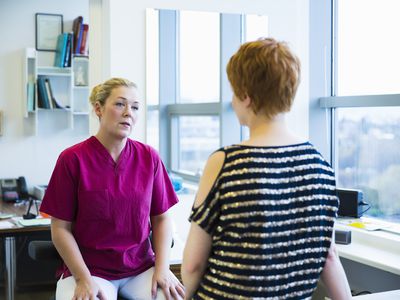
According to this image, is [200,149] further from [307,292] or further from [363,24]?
[307,292]

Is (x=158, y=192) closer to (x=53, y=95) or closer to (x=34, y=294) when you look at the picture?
(x=34, y=294)

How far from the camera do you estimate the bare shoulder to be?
135cm

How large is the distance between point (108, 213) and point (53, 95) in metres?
3.65

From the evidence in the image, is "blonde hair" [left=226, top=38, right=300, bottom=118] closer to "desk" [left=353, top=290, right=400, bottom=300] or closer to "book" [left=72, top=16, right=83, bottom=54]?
"desk" [left=353, top=290, right=400, bottom=300]

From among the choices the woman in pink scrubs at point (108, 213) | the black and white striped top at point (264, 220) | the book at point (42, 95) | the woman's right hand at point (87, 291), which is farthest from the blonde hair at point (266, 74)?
the book at point (42, 95)

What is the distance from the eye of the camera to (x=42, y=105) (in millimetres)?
5434

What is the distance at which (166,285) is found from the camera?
222 centimetres

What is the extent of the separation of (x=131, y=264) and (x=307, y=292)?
0.96 meters

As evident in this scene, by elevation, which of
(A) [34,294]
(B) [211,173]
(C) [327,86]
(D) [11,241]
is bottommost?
(A) [34,294]

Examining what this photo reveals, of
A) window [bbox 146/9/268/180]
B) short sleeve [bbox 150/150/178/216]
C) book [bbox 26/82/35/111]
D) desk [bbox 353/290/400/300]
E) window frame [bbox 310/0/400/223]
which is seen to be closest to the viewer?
desk [bbox 353/290/400/300]

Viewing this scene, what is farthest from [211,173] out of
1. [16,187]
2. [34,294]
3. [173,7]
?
[16,187]

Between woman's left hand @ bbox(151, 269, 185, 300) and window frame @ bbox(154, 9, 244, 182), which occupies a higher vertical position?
window frame @ bbox(154, 9, 244, 182)

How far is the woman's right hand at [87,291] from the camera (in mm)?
2080

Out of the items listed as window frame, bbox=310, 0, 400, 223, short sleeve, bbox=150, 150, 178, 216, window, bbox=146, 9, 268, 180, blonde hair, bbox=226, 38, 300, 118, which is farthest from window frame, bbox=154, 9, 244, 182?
blonde hair, bbox=226, 38, 300, 118
